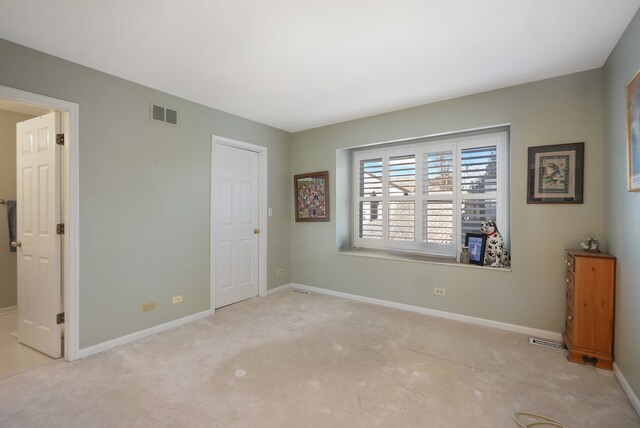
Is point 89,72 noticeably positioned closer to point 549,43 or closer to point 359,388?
point 359,388

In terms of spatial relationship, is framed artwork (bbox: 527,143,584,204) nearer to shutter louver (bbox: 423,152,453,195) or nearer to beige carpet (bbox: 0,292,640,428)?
shutter louver (bbox: 423,152,453,195)

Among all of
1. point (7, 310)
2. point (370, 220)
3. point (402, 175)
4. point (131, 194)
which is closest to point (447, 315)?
point (370, 220)

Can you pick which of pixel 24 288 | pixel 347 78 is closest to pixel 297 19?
pixel 347 78

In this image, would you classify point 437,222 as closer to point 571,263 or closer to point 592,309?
point 571,263

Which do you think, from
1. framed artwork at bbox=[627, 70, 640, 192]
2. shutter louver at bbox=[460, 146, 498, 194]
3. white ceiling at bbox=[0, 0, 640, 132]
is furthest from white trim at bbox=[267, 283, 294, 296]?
framed artwork at bbox=[627, 70, 640, 192]

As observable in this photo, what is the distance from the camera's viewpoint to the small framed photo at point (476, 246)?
10.9 ft

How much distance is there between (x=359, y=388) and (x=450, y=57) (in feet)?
8.89

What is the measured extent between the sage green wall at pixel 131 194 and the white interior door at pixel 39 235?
0.22 m

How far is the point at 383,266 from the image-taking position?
3.93 m

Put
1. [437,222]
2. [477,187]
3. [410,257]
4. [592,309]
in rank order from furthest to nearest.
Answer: [410,257], [437,222], [477,187], [592,309]

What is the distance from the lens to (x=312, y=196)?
181 inches

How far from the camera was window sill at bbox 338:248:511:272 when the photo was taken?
10.9 ft

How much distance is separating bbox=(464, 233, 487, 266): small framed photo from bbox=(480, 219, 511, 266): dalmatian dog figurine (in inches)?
1.9

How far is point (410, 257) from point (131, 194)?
10.8ft
